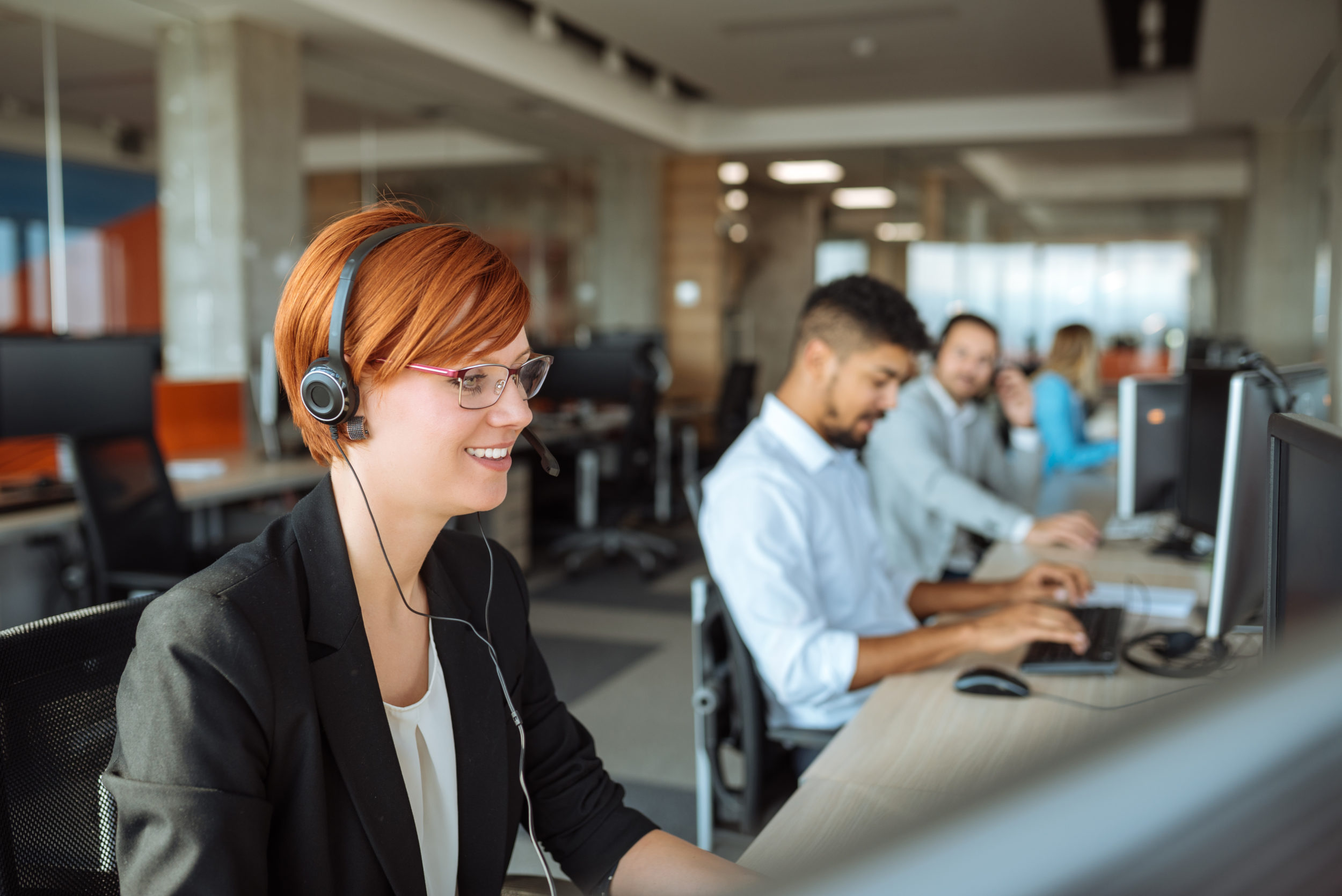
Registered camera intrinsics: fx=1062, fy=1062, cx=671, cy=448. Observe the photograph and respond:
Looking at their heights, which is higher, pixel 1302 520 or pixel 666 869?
pixel 1302 520

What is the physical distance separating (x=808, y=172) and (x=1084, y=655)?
11.0 metres

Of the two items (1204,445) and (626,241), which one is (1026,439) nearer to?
(1204,445)

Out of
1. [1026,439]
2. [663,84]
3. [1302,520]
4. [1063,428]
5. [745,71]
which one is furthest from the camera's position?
[663,84]

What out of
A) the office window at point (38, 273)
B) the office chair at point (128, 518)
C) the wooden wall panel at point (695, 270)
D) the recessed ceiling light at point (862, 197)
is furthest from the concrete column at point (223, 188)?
the recessed ceiling light at point (862, 197)

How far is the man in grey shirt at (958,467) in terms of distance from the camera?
10.0ft

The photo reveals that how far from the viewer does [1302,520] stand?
3.38 ft

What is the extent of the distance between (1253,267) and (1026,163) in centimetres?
496

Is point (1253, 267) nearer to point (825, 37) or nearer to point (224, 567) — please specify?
point (825, 37)

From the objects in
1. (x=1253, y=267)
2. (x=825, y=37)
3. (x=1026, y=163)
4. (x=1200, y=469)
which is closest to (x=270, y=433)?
(x=1200, y=469)

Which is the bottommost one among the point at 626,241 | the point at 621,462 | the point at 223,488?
the point at 621,462

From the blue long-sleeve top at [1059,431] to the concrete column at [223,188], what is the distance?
13.0 ft

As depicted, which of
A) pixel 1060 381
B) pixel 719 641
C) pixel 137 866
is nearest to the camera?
pixel 137 866

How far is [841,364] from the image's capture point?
87.4 inches

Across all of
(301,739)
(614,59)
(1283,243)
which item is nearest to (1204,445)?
(301,739)
